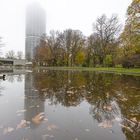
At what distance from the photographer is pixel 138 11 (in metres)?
24.8

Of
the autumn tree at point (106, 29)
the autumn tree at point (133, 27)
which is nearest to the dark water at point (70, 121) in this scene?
the autumn tree at point (133, 27)

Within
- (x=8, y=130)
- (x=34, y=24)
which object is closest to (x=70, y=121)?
(x=8, y=130)

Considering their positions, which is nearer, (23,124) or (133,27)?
(23,124)

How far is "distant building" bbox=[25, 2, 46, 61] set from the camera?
413 ft

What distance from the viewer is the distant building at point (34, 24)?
125875mm

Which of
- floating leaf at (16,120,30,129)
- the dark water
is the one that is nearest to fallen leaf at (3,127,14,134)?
the dark water

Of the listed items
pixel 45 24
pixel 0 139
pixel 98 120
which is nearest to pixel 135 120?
pixel 98 120

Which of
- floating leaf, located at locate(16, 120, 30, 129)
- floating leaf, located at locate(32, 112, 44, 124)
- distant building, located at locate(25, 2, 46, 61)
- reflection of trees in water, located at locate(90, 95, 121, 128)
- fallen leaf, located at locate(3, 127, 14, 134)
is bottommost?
fallen leaf, located at locate(3, 127, 14, 134)

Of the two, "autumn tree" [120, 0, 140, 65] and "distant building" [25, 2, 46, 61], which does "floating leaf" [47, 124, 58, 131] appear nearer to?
"autumn tree" [120, 0, 140, 65]

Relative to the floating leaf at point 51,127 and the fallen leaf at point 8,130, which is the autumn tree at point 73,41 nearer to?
the floating leaf at point 51,127

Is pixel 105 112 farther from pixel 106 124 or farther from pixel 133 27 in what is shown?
pixel 133 27

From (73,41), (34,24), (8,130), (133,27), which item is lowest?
(8,130)

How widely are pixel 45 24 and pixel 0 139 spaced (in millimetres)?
139224

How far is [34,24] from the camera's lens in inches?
5182
